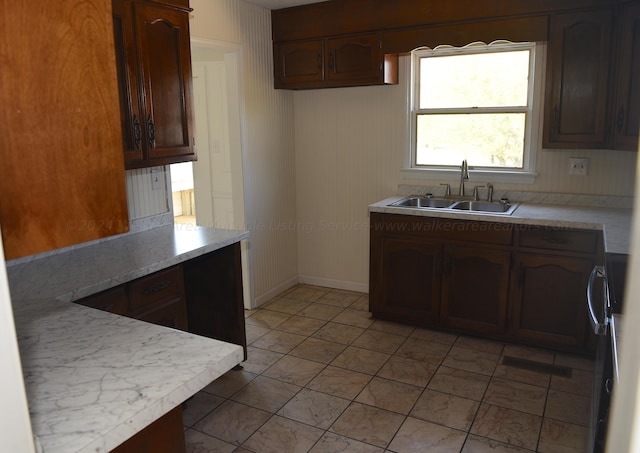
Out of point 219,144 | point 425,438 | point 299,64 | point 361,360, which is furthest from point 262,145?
point 425,438

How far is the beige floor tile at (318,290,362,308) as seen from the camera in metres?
4.29

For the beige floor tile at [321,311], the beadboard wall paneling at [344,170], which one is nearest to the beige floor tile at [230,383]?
the beige floor tile at [321,311]

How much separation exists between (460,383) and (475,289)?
72 centimetres

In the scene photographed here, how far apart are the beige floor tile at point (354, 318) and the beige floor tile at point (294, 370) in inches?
26.8

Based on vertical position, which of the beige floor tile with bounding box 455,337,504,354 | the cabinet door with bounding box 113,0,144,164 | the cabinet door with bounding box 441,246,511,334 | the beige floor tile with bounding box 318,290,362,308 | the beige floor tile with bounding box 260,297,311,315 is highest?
the cabinet door with bounding box 113,0,144,164

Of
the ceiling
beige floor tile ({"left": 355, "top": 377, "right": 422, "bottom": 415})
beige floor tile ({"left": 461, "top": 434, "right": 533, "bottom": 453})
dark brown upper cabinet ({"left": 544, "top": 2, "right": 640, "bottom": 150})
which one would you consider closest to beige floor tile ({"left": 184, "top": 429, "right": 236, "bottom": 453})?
beige floor tile ({"left": 355, "top": 377, "right": 422, "bottom": 415})

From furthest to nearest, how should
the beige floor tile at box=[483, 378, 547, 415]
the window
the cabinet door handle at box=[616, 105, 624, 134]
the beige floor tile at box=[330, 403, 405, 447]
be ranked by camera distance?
the window → the cabinet door handle at box=[616, 105, 624, 134] → the beige floor tile at box=[483, 378, 547, 415] → the beige floor tile at box=[330, 403, 405, 447]

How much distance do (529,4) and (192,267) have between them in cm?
269

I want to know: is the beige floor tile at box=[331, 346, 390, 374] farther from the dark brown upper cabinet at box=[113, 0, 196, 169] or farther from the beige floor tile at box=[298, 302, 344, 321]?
the dark brown upper cabinet at box=[113, 0, 196, 169]

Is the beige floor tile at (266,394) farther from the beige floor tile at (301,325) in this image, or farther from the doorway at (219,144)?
the doorway at (219,144)

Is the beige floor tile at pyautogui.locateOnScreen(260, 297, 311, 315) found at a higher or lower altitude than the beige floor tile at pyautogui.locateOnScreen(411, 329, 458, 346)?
higher

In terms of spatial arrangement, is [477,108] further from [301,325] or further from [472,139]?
[301,325]

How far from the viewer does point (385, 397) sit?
9.29ft

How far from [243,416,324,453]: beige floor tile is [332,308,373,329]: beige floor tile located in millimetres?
1309
